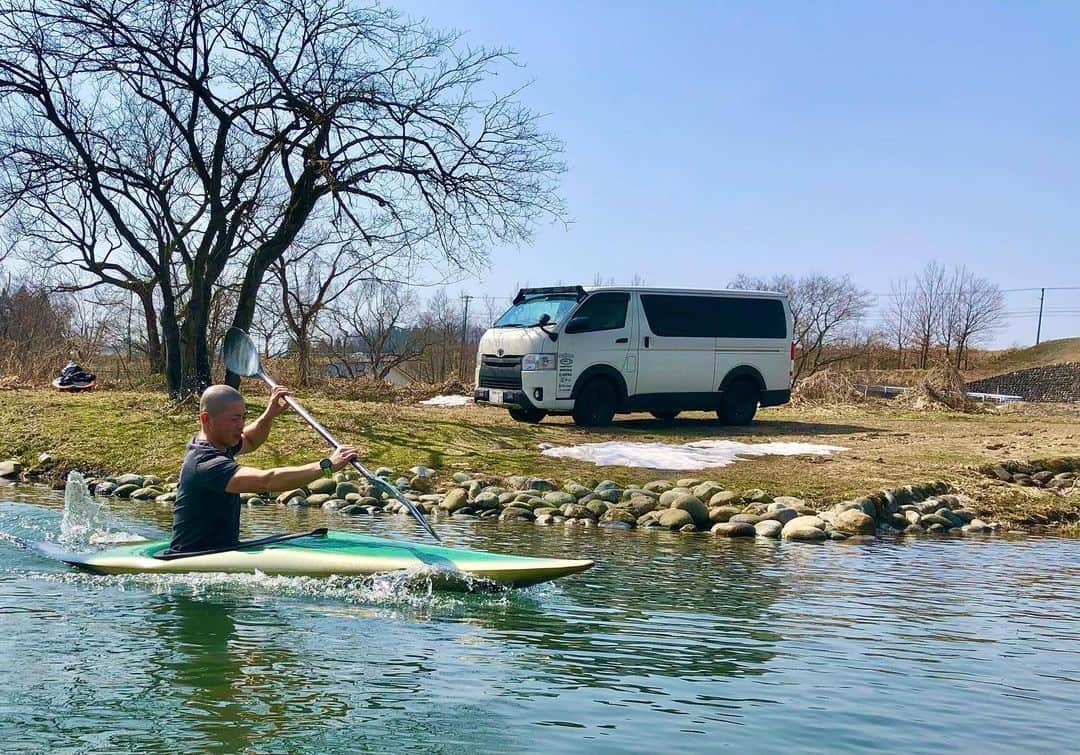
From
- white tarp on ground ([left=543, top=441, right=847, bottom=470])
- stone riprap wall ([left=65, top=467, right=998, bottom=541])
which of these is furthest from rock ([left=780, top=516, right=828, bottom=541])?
white tarp on ground ([left=543, top=441, right=847, bottom=470])

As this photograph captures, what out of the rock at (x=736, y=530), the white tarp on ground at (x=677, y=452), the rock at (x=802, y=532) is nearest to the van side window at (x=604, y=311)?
the white tarp on ground at (x=677, y=452)

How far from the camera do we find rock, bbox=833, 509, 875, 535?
10.8m

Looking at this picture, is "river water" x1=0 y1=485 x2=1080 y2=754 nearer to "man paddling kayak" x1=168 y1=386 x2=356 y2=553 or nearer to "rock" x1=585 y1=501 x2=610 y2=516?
"man paddling kayak" x1=168 y1=386 x2=356 y2=553

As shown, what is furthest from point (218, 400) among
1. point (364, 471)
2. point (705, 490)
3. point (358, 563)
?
point (705, 490)

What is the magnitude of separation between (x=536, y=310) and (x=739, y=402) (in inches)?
153

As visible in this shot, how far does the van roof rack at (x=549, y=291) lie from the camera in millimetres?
16281

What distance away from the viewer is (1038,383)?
43562mm

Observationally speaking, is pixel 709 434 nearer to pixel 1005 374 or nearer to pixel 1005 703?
pixel 1005 703

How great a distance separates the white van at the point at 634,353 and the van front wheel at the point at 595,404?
0.05ft

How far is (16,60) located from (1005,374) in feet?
127

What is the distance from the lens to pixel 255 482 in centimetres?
649

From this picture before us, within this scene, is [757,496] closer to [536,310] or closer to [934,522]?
[934,522]

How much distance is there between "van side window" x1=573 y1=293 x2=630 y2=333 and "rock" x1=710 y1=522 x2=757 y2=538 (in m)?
5.93

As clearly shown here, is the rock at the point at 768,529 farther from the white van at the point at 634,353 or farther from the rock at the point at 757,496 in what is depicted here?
the white van at the point at 634,353
